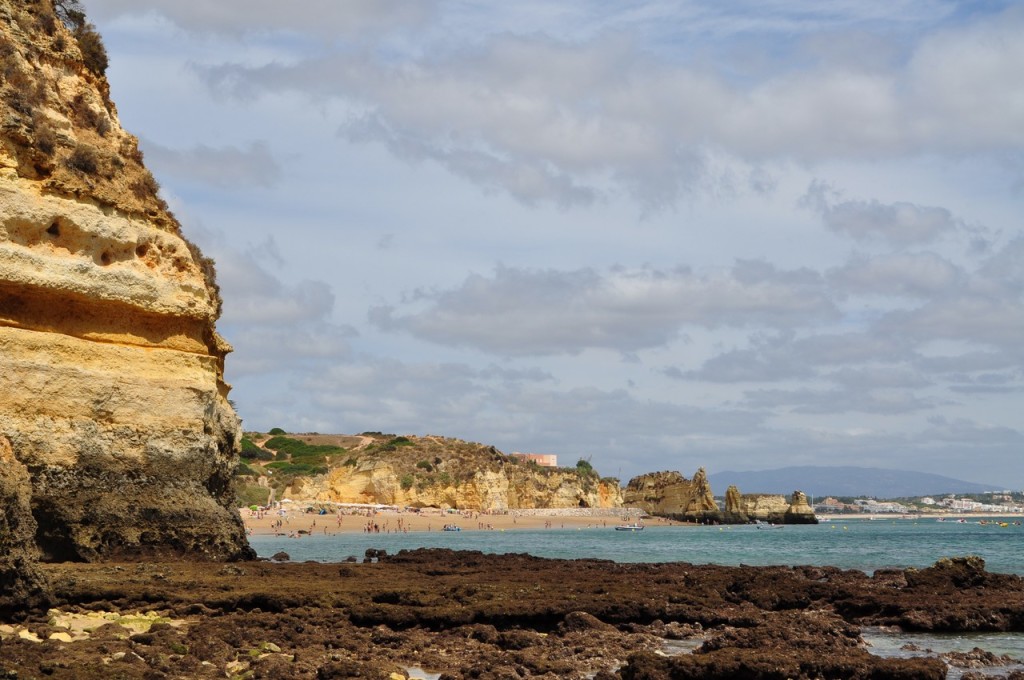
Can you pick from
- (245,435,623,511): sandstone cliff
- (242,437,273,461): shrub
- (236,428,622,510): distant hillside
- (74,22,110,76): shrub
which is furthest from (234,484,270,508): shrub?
(74,22,110,76): shrub

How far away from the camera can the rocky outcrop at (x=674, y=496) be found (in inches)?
4793

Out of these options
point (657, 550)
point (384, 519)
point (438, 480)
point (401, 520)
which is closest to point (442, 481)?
point (438, 480)

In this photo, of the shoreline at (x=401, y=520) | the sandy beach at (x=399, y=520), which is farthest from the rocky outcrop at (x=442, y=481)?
the sandy beach at (x=399, y=520)

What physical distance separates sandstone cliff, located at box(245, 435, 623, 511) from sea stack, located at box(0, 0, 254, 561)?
6712cm

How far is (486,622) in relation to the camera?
824 inches

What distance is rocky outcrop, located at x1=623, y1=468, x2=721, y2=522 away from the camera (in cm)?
12175

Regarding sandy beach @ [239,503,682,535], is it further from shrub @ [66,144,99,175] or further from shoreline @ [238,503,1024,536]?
shrub @ [66,144,99,175]

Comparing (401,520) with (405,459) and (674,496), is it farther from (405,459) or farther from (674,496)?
(674,496)

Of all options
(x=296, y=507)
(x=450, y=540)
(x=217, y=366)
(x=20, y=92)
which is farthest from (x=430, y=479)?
(x=20, y=92)

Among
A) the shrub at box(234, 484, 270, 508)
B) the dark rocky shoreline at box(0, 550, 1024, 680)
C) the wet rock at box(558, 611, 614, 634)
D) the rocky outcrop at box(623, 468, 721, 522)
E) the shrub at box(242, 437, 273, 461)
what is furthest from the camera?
the rocky outcrop at box(623, 468, 721, 522)

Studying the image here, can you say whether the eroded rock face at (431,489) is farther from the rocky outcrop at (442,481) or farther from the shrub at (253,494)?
the shrub at (253,494)

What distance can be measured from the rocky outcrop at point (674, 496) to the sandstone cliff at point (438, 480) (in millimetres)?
12678

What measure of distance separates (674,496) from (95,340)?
10433cm

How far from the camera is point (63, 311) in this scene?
27406 mm
